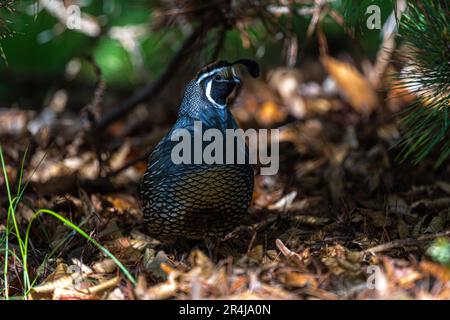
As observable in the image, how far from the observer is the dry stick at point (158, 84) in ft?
16.5

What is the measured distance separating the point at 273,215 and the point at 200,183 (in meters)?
1.04

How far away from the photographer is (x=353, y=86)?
6.14 metres

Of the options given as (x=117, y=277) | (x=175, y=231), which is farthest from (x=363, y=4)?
(x=117, y=277)

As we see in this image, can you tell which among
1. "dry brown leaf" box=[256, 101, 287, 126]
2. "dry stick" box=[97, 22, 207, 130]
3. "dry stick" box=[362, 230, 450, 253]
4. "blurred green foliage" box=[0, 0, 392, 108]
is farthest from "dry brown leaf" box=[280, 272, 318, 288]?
"blurred green foliage" box=[0, 0, 392, 108]

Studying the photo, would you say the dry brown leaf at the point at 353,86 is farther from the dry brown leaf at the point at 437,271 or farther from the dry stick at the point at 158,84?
the dry brown leaf at the point at 437,271

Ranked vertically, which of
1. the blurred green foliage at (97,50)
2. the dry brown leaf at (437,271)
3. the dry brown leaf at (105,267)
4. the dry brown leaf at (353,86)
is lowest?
the dry brown leaf at (105,267)

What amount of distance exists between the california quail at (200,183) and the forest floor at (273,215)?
186mm

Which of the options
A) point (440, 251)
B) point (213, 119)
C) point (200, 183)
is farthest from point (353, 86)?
point (440, 251)

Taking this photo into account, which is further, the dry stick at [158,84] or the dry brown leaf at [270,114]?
the dry brown leaf at [270,114]

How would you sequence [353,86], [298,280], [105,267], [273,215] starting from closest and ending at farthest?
[298,280] < [105,267] < [273,215] < [353,86]

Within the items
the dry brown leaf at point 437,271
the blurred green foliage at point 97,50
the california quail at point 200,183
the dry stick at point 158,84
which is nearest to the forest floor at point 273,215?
the dry brown leaf at point 437,271

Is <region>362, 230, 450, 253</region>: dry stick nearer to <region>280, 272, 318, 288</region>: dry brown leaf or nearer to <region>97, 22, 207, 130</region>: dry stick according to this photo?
<region>280, 272, 318, 288</region>: dry brown leaf

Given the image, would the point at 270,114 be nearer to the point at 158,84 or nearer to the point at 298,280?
the point at 158,84
